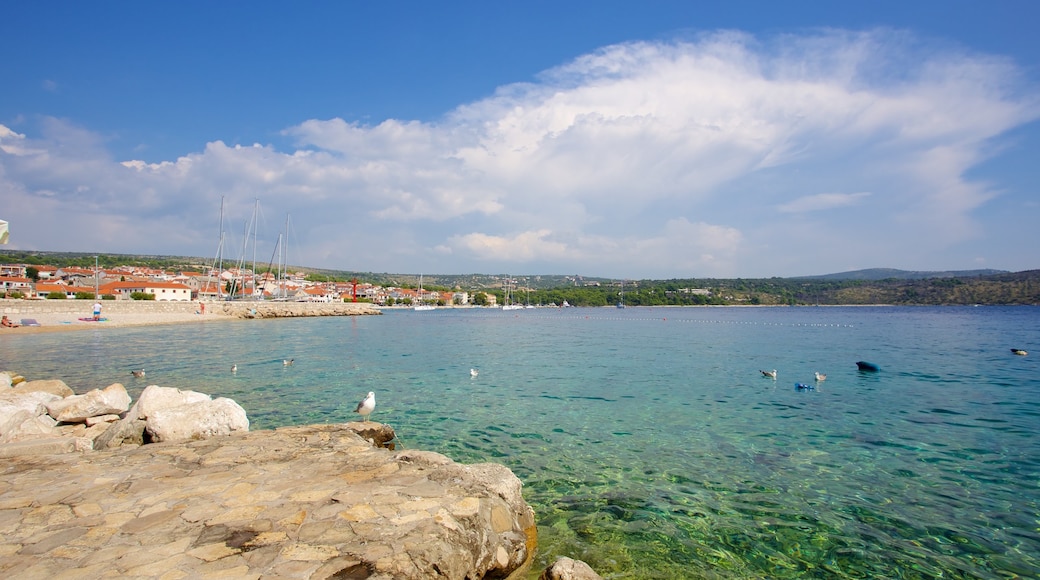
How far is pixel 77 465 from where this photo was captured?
5.81 meters

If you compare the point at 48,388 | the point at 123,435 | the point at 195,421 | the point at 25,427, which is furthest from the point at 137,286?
the point at 195,421

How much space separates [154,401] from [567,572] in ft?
24.7

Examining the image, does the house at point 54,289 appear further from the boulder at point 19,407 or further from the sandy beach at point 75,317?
the boulder at point 19,407

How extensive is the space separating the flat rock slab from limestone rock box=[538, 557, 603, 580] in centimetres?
53

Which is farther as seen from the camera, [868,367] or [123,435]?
[868,367]

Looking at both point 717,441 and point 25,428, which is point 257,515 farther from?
point 717,441

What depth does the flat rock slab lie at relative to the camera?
11.8ft

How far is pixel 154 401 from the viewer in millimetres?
8180

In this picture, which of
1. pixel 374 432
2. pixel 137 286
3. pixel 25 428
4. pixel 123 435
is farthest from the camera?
pixel 137 286

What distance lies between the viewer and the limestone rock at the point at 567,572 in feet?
14.3

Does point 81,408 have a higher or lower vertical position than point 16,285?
higher

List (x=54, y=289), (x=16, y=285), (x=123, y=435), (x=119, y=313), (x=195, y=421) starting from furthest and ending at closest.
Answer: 1. (x=16, y=285)
2. (x=54, y=289)
3. (x=119, y=313)
4. (x=195, y=421)
5. (x=123, y=435)

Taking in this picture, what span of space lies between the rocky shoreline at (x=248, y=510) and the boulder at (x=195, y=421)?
27 mm

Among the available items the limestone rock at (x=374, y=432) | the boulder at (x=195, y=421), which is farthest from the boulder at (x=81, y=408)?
the limestone rock at (x=374, y=432)
